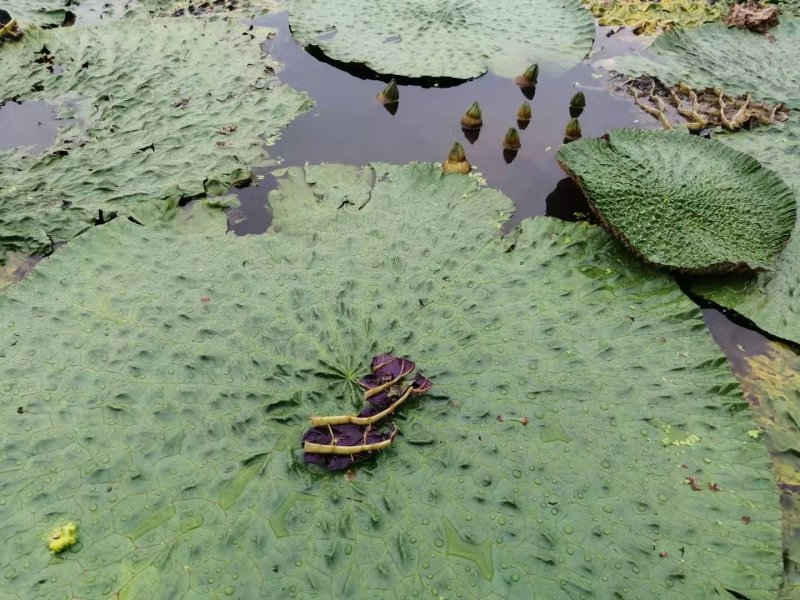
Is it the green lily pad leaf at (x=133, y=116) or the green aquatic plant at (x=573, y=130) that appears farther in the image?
the green aquatic plant at (x=573, y=130)

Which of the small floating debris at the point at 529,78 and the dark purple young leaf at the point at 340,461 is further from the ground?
the small floating debris at the point at 529,78

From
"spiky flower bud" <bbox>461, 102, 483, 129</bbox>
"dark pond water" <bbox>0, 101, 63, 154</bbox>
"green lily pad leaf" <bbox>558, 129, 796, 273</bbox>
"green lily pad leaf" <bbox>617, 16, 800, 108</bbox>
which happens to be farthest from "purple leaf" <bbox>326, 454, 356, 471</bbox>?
"green lily pad leaf" <bbox>617, 16, 800, 108</bbox>

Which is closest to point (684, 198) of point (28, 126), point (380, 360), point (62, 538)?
point (380, 360)

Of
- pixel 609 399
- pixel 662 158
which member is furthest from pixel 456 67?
pixel 609 399

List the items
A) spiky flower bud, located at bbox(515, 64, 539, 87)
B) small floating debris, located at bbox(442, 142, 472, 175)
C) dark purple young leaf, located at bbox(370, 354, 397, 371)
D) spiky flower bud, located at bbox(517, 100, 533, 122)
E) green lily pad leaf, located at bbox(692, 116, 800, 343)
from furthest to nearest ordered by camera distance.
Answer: spiky flower bud, located at bbox(515, 64, 539, 87) < spiky flower bud, located at bbox(517, 100, 533, 122) < small floating debris, located at bbox(442, 142, 472, 175) < green lily pad leaf, located at bbox(692, 116, 800, 343) < dark purple young leaf, located at bbox(370, 354, 397, 371)

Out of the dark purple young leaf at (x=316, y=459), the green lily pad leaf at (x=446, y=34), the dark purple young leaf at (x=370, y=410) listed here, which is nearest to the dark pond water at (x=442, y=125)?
the green lily pad leaf at (x=446, y=34)

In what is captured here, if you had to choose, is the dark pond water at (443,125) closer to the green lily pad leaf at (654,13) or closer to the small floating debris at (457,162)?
the small floating debris at (457,162)

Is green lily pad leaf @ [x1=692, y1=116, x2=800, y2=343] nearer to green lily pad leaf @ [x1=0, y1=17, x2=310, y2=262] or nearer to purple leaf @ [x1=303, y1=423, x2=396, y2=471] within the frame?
purple leaf @ [x1=303, y1=423, x2=396, y2=471]
